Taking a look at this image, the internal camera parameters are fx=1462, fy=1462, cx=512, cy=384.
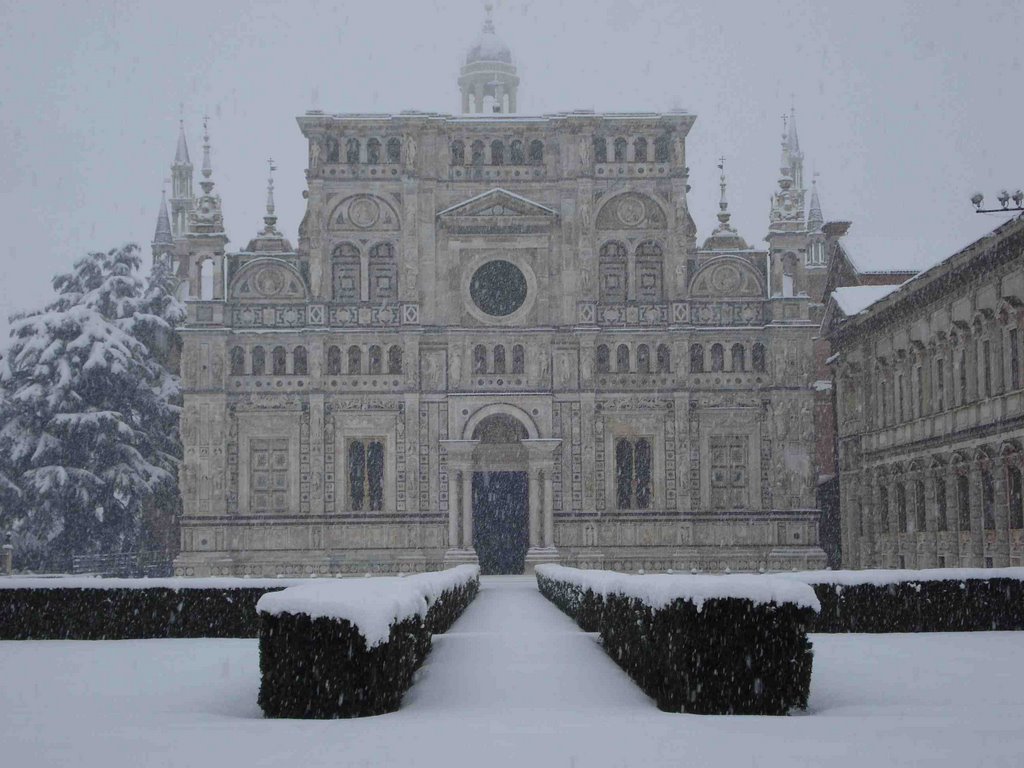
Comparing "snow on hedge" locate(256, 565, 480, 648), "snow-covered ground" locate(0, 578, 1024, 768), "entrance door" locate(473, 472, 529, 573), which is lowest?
"snow-covered ground" locate(0, 578, 1024, 768)

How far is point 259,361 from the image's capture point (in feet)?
189

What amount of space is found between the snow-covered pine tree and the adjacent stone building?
28.1m

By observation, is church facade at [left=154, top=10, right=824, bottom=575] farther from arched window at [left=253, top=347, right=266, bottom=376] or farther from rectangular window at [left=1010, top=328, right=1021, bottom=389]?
rectangular window at [left=1010, top=328, right=1021, bottom=389]

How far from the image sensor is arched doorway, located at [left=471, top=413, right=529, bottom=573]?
58125mm

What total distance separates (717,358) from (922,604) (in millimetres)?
31345

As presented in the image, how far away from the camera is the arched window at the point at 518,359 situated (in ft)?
188

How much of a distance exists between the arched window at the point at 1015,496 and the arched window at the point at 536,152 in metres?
26.3

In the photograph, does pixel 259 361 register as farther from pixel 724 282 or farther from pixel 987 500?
pixel 987 500

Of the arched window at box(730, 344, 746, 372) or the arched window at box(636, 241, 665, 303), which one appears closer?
the arched window at box(730, 344, 746, 372)

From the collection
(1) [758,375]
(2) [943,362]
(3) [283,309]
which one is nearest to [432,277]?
(3) [283,309]

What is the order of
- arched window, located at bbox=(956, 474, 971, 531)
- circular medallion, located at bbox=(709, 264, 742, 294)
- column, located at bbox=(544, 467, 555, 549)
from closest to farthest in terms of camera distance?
arched window, located at bbox=(956, 474, 971, 531), column, located at bbox=(544, 467, 555, 549), circular medallion, located at bbox=(709, 264, 742, 294)

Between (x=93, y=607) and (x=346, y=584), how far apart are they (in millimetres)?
10449

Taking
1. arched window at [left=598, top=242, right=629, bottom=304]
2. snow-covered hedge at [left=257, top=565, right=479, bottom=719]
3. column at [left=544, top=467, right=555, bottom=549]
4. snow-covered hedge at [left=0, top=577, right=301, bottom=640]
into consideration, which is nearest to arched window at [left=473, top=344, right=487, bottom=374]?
column at [left=544, top=467, right=555, bottom=549]

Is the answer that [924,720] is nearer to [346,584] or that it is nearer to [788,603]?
[788,603]
